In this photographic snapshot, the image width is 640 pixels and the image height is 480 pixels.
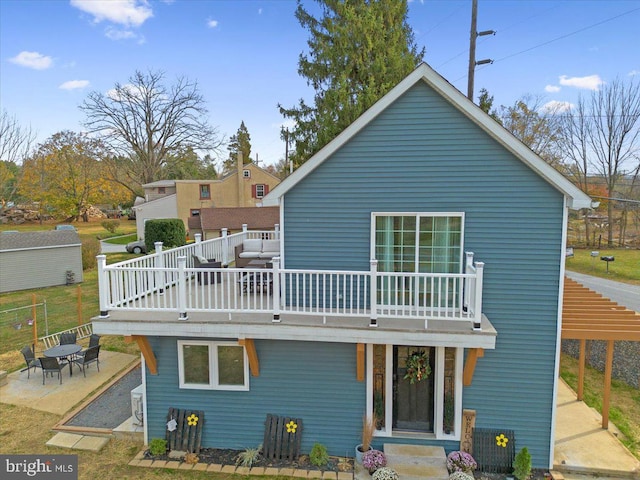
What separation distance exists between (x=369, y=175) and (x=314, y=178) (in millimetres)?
1108

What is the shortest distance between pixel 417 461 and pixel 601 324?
15.5 feet

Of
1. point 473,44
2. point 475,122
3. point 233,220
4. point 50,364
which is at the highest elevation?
point 473,44

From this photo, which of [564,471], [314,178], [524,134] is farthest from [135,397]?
[524,134]

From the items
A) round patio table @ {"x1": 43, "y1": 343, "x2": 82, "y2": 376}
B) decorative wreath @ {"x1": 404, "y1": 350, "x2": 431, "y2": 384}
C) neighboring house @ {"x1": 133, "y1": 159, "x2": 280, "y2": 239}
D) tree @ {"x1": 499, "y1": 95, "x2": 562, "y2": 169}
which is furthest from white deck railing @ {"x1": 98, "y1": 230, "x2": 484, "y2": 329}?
tree @ {"x1": 499, "y1": 95, "x2": 562, "y2": 169}

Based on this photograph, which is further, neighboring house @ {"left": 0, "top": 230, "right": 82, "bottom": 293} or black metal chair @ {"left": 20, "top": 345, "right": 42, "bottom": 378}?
neighboring house @ {"left": 0, "top": 230, "right": 82, "bottom": 293}

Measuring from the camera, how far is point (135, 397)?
8336 mm

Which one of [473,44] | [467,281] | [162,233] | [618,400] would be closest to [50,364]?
[467,281]

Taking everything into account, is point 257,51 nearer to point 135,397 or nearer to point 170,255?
point 170,255

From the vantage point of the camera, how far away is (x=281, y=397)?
774 centimetres

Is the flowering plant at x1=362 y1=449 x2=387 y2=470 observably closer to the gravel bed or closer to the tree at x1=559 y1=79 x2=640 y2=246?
the gravel bed

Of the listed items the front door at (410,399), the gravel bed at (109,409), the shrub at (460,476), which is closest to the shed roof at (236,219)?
the gravel bed at (109,409)

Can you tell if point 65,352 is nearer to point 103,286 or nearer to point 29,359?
point 29,359

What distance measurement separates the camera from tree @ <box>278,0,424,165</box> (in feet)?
53.8

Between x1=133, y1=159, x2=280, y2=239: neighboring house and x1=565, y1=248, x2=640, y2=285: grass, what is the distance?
26354 mm
